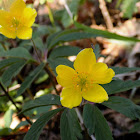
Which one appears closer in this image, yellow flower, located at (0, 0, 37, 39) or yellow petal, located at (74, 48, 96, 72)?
yellow petal, located at (74, 48, 96, 72)

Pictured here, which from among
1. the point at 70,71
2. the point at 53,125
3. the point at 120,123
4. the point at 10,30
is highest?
the point at 10,30

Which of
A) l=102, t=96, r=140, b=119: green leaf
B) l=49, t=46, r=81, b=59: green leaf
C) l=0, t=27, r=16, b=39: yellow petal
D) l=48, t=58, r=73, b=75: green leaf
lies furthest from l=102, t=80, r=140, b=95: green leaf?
l=0, t=27, r=16, b=39: yellow petal

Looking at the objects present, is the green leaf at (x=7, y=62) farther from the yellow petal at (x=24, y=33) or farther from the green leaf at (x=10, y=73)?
the yellow petal at (x=24, y=33)

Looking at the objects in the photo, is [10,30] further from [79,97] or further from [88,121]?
[88,121]

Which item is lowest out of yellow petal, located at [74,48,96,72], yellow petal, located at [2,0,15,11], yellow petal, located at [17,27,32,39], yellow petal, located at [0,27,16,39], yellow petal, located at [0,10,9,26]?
yellow petal, located at [74,48,96,72]

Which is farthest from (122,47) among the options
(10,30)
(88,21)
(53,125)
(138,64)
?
(10,30)

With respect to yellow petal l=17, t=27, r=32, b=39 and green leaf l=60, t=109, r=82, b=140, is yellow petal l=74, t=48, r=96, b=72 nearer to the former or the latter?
green leaf l=60, t=109, r=82, b=140
